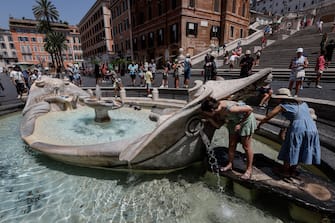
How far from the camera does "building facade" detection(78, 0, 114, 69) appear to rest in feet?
133

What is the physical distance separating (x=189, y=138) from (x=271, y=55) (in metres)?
17.0

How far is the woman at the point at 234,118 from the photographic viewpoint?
2.48m

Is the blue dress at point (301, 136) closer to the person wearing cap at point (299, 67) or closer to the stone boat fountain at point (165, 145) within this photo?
the stone boat fountain at point (165, 145)

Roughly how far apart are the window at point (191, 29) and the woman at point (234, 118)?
870 inches

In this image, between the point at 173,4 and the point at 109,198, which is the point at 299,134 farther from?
the point at 173,4

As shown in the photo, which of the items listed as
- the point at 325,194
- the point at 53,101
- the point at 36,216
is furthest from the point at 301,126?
the point at 53,101

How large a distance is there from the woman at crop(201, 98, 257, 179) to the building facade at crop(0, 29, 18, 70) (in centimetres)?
7837

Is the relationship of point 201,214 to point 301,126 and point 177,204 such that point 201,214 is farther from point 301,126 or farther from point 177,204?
point 301,126

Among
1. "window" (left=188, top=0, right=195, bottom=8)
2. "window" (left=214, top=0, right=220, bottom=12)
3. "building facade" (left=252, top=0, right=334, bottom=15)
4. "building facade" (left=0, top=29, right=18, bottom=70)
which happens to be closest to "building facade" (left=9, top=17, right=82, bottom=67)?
"building facade" (left=0, top=29, right=18, bottom=70)

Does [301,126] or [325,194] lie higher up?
[301,126]

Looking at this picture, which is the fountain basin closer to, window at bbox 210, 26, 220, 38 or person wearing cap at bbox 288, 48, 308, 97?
person wearing cap at bbox 288, 48, 308, 97

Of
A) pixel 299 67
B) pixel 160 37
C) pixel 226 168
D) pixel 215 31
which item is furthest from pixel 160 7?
pixel 226 168

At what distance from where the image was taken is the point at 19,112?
26.2 feet

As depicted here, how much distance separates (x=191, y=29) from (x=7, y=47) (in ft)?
235
